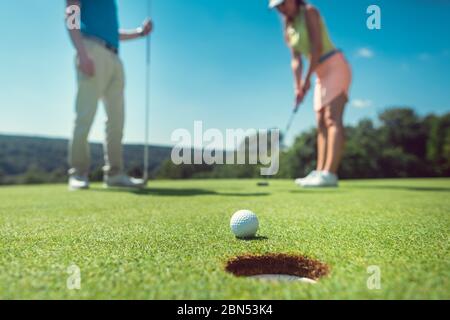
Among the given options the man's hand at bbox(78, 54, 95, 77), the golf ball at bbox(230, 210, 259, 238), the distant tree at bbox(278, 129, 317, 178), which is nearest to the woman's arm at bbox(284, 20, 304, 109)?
the man's hand at bbox(78, 54, 95, 77)

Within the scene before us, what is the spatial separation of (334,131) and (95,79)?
149 inches

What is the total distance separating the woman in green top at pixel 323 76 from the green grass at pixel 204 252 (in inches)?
111

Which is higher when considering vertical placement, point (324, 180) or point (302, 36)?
point (302, 36)

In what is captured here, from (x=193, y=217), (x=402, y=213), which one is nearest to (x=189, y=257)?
(x=193, y=217)

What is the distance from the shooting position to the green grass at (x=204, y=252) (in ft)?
3.73

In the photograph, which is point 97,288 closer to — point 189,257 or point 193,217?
point 189,257

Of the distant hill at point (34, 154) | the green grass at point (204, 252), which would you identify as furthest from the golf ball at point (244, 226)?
the distant hill at point (34, 154)

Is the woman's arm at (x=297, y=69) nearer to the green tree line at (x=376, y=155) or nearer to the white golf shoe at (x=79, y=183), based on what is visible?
the white golf shoe at (x=79, y=183)

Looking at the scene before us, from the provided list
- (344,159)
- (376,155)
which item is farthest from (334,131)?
(376,155)

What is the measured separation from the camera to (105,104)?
18.5 ft

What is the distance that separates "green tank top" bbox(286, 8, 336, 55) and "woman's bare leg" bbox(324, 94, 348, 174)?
0.89 m

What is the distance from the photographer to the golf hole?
1.54 metres

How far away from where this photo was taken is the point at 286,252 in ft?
5.36

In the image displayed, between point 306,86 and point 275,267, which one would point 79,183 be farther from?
point 275,267
